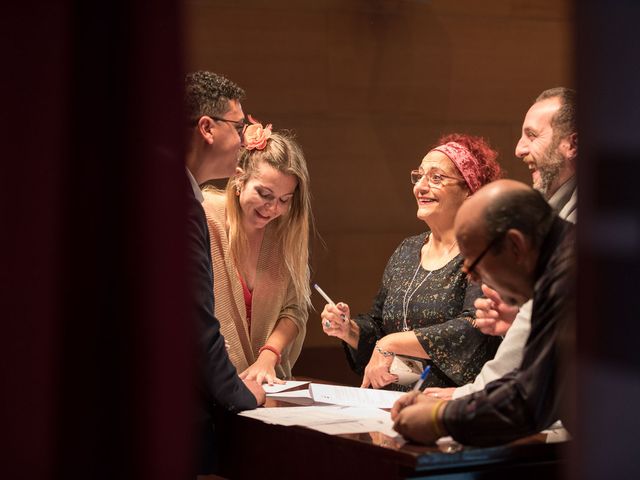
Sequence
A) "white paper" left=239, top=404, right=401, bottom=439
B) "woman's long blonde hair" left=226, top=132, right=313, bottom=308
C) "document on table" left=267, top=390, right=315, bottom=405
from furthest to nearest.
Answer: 1. "woman's long blonde hair" left=226, top=132, right=313, bottom=308
2. "document on table" left=267, top=390, right=315, bottom=405
3. "white paper" left=239, top=404, right=401, bottom=439

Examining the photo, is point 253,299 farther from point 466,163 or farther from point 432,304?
point 466,163

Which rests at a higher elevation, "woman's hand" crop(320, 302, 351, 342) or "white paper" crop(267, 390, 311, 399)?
"woman's hand" crop(320, 302, 351, 342)

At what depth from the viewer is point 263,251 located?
3.49 m

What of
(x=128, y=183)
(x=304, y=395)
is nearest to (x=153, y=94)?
(x=128, y=183)

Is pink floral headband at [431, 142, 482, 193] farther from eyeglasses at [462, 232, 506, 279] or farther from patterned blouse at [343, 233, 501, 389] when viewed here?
eyeglasses at [462, 232, 506, 279]

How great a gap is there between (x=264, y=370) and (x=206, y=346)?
649 millimetres

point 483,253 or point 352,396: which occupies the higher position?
point 483,253

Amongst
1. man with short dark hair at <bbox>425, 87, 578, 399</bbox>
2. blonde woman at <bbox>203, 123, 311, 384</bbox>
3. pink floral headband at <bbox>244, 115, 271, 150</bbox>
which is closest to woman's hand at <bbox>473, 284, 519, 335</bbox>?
man with short dark hair at <bbox>425, 87, 578, 399</bbox>

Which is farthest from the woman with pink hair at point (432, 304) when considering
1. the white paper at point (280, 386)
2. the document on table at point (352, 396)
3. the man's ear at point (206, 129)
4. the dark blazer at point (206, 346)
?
the man's ear at point (206, 129)

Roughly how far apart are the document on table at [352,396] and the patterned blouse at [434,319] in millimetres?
260

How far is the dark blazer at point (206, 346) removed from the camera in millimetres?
2516

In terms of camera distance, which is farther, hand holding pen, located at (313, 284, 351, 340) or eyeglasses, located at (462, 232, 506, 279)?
hand holding pen, located at (313, 284, 351, 340)

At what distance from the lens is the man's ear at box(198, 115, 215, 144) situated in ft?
9.53

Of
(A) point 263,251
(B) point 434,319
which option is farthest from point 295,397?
(A) point 263,251
